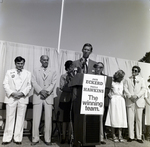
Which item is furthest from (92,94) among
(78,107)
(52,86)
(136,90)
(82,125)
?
(136,90)

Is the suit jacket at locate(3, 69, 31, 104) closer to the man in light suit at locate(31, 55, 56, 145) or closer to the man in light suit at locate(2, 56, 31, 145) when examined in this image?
the man in light suit at locate(2, 56, 31, 145)

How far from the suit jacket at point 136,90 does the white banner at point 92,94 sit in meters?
0.93

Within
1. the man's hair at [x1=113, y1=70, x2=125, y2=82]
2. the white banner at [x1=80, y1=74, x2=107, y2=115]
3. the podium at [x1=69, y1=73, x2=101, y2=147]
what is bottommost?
the podium at [x1=69, y1=73, x2=101, y2=147]

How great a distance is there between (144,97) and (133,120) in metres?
0.44

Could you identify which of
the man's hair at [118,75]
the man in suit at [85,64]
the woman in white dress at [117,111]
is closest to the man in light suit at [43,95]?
the man in suit at [85,64]

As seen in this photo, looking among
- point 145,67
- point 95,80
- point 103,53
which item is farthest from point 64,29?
point 145,67

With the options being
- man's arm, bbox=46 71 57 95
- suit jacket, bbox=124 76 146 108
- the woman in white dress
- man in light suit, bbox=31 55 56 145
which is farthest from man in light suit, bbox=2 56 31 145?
suit jacket, bbox=124 76 146 108

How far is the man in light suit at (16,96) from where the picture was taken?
7.77ft

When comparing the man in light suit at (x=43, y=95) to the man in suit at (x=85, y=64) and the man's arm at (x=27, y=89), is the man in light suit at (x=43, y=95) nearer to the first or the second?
the man's arm at (x=27, y=89)

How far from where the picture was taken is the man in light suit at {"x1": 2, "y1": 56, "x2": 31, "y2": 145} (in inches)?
93.2

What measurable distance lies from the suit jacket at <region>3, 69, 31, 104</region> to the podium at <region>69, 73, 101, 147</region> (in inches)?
31.8

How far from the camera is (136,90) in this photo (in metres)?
2.98

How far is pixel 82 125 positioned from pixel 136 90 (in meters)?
1.45

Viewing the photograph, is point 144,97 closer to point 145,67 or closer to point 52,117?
point 145,67
